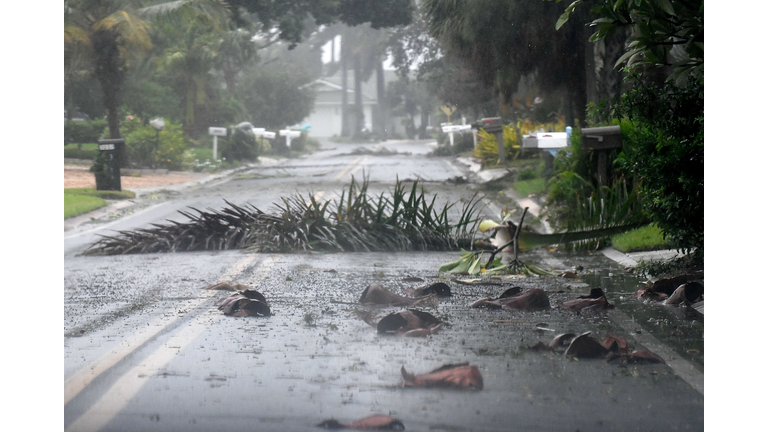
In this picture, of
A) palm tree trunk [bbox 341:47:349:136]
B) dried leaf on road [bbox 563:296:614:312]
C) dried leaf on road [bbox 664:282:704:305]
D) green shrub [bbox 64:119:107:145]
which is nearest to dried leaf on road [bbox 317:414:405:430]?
dried leaf on road [bbox 563:296:614:312]

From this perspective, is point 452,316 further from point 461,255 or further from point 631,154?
point 631,154

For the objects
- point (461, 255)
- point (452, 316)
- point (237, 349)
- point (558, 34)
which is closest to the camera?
point (237, 349)

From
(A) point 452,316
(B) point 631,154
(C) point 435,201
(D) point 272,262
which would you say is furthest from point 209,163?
(B) point 631,154

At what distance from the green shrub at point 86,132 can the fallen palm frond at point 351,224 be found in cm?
112

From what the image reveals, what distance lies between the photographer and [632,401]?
314 centimetres

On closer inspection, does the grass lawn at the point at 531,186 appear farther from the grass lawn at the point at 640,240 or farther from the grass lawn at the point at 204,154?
the grass lawn at the point at 204,154

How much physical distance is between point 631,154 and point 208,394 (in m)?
3.29

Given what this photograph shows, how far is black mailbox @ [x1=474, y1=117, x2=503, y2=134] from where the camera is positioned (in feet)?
24.1

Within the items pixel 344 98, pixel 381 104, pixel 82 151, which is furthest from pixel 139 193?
pixel 381 104

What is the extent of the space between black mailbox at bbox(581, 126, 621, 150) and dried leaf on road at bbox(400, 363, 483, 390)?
10.4 feet

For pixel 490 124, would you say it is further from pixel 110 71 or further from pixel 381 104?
pixel 110 71

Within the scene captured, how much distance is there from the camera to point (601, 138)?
246 inches

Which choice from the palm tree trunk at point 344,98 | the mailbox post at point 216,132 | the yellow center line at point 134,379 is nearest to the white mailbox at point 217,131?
the mailbox post at point 216,132

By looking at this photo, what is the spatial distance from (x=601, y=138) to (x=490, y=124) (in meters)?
1.43
